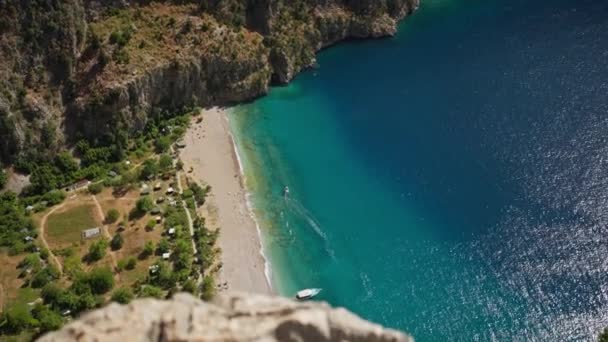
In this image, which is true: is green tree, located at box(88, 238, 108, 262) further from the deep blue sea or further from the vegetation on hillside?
the deep blue sea

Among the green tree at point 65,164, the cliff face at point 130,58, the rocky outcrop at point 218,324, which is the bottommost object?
the green tree at point 65,164

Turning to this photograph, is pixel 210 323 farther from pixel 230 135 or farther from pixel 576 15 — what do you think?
pixel 576 15

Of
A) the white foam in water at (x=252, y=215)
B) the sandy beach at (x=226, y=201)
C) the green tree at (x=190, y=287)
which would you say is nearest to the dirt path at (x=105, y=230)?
the green tree at (x=190, y=287)

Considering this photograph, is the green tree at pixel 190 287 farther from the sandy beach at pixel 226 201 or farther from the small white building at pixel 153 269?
the small white building at pixel 153 269

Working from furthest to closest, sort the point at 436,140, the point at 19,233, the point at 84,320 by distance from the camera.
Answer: the point at 436,140, the point at 19,233, the point at 84,320

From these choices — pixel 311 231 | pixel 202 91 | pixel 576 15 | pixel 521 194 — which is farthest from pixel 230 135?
pixel 576 15

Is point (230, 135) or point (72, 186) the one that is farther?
point (230, 135)
